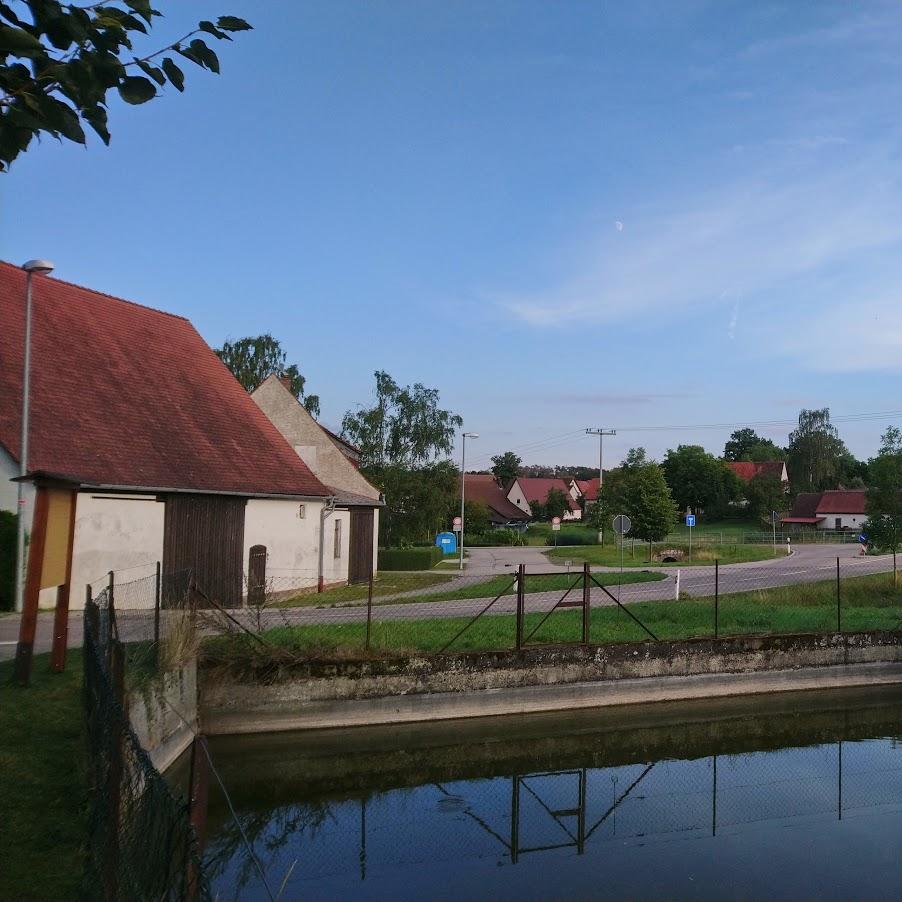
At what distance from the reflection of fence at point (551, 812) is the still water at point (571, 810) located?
0.09 ft

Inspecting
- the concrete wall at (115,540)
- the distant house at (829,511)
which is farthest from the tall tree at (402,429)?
the distant house at (829,511)

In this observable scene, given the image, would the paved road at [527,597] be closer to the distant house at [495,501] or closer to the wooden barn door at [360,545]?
the wooden barn door at [360,545]

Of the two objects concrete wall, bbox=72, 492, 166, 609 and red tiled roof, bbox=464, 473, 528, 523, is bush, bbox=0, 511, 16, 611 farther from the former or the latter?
red tiled roof, bbox=464, 473, 528, 523

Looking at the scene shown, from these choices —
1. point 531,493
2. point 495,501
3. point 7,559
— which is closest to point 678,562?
point 7,559

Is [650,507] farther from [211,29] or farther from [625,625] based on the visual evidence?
[211,29]

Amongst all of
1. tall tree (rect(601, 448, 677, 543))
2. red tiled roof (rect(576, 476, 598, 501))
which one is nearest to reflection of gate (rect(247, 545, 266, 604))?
tall tree (rect(601, 448, 677, 543))

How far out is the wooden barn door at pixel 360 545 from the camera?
31078 mm

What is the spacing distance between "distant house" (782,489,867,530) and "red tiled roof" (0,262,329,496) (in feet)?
257

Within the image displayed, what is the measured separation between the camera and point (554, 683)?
15141 millimetres

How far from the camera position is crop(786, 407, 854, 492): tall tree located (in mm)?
111812

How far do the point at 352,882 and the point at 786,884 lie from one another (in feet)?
13.5

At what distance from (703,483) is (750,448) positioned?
153ft

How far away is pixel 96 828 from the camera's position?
5.84 m

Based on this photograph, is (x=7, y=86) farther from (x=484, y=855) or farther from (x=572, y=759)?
(x=572, y=759)
